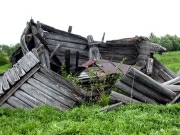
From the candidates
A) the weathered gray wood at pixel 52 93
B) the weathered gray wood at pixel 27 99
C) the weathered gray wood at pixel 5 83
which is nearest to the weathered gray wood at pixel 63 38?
the weathered gray wood at pixel 5 83

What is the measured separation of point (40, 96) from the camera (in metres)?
8.58

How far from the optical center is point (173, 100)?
344 inches

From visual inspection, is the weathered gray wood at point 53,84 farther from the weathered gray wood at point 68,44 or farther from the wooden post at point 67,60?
the weathered gray wood at point 68,44

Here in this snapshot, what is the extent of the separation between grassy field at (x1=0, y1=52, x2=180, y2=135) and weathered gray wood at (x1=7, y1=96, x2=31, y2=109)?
2.89 feet

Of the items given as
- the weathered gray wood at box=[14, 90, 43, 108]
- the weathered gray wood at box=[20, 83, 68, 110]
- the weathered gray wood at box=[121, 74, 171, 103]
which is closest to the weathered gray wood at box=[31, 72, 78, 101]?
the weathered gray wood at box=[20, 83, 68, 110]

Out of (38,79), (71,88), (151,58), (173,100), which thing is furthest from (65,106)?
(151,58)

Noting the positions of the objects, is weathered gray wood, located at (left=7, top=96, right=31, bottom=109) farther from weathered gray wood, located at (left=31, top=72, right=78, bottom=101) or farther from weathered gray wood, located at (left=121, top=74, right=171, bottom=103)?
weathered gray wood, located at (left=121, top=74, right=171, bottom=103)

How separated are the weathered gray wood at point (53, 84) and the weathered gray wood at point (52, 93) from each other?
0.09 meters

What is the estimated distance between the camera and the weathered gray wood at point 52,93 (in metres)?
8.43

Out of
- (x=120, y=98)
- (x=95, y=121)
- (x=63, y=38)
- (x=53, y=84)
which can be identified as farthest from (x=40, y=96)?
(x=63, y=38)

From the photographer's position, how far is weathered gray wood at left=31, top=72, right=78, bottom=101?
8.56 metres

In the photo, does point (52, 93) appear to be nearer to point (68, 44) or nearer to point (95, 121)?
point (95, 121)

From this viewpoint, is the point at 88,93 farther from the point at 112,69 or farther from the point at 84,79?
the point at 112,69

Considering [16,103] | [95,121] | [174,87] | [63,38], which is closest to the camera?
[95,121]
